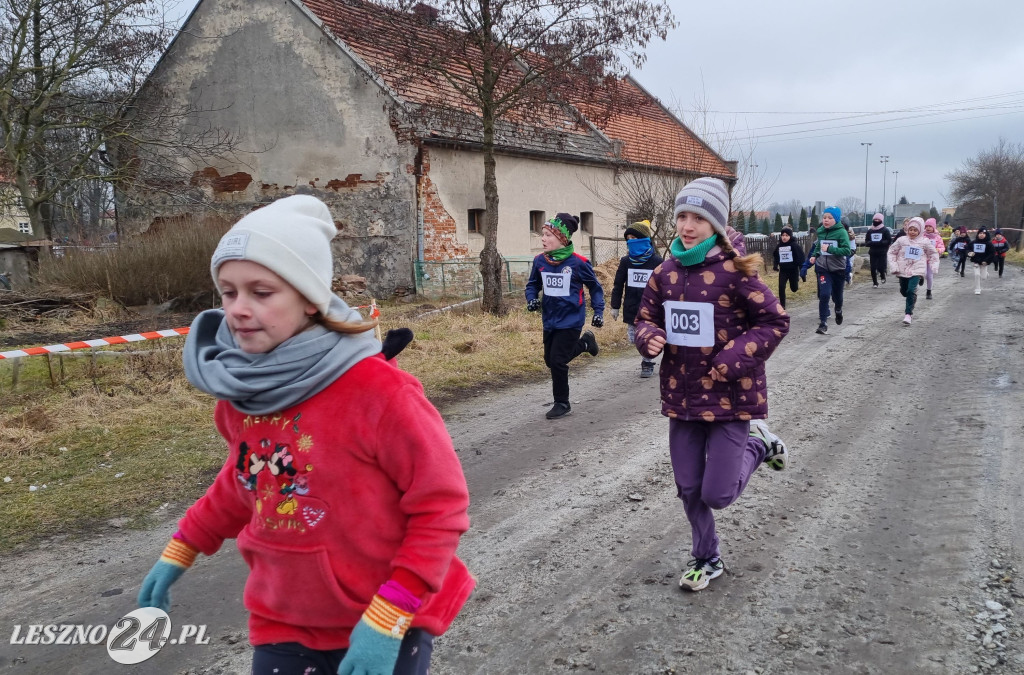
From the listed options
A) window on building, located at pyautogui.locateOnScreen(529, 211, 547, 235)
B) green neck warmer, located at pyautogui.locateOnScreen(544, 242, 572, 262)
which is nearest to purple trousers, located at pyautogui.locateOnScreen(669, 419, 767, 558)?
green neck warmer, located at pyautogui.locateOnScreen(544, 242, 572, 262)

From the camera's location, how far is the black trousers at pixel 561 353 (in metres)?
7.44

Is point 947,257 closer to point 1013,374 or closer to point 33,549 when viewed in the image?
point 1013,374

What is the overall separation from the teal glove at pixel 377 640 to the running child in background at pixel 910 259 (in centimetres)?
1312

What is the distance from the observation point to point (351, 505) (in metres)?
1.79

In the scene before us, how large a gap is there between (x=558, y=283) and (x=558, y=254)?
299 mm

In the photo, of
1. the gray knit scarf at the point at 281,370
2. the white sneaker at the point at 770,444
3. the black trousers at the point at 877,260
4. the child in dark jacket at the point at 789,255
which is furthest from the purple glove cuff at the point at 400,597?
the black trousers at the point at 877,260

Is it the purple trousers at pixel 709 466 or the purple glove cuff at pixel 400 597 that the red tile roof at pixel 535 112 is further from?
the purple glove cuff at pixel 400 597

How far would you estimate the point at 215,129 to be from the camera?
1858 centimetres

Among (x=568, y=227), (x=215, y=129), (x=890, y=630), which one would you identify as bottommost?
(x=890, y=630)

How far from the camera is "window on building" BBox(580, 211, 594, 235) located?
23.7 meters

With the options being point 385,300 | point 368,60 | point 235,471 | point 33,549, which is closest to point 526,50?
point 368,60

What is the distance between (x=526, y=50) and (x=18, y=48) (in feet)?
31.7

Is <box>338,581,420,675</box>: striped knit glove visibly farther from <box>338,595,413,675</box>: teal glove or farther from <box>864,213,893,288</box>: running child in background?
<box>864,213,893,288</box>: running child in background

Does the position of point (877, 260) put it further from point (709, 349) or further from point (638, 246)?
point (709, 349)
